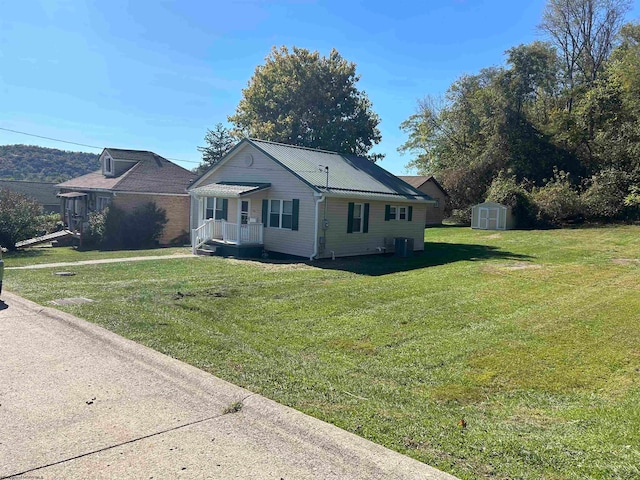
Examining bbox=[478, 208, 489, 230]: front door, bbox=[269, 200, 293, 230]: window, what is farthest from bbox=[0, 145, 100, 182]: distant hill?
bbox=[269, 200, 293, 230]: window

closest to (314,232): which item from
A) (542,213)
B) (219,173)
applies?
(219,173)

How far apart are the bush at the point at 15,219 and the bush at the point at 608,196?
2984cm

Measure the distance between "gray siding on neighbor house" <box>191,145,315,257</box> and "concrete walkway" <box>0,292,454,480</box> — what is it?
12.5m

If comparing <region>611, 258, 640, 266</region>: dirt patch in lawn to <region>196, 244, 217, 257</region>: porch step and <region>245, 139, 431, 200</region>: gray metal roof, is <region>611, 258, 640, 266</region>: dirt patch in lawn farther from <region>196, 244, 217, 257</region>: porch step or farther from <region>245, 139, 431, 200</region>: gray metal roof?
<region>196, 244, 217, 257</region>: porch step

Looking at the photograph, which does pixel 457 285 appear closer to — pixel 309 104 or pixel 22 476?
pixel 22 476

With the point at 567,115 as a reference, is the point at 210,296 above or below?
below

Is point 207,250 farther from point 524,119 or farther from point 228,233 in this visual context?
point 524,119

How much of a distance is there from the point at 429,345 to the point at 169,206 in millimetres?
23902

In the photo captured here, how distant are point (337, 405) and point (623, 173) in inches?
1224

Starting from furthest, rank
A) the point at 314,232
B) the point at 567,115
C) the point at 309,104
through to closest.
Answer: the point at 309,104
the point at 567,115
the point at 314,232

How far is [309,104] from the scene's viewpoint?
4009 centimetres

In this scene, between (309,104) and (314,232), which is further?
(309,104)

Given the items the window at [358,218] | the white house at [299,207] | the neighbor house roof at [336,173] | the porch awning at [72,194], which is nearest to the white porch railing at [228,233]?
the white house at [299,207]

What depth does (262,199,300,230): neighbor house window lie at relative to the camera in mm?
18516
